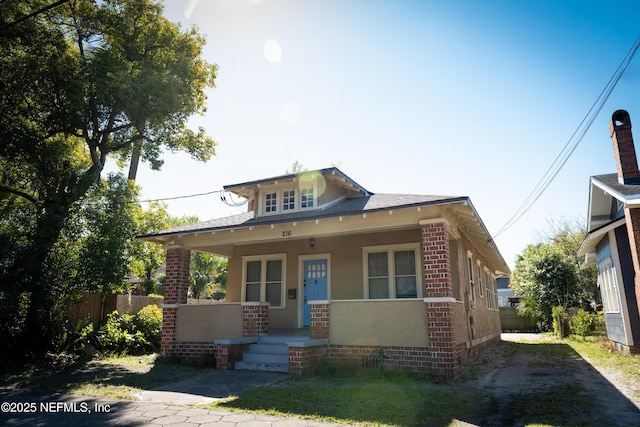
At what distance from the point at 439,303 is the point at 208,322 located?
6.06m

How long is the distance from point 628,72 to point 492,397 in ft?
23.1

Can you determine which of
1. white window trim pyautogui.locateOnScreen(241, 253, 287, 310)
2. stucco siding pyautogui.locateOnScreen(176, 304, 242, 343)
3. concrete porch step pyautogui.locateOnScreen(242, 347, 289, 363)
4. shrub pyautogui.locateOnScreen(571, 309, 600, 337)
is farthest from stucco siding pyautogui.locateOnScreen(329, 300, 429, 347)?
shrub pyautogui.locateOnScreen(571, 309, 600, 337)

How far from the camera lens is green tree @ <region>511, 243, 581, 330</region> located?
2234 cm

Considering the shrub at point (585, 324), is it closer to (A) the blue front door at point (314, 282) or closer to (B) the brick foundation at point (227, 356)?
(A) the blue front door at point (314, 282)

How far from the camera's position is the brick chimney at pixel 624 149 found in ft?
39.0

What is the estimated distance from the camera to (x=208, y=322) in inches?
416

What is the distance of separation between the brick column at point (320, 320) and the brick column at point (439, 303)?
7.63ft

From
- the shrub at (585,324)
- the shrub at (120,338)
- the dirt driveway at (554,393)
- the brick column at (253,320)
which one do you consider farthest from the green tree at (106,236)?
the shrub at (585,324)

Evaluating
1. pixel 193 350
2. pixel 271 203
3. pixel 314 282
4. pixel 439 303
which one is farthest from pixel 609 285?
pixel 193 350

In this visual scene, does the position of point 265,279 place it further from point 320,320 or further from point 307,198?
point 320,320

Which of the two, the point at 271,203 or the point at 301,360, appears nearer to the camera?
the point at 301,360

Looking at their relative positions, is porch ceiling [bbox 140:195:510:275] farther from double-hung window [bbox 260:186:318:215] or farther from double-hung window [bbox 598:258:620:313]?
double-hung window [bbox 598:258:620:313]

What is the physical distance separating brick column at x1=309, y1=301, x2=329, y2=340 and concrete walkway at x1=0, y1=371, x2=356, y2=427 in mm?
1544

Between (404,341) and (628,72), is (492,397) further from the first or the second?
(628,72)
